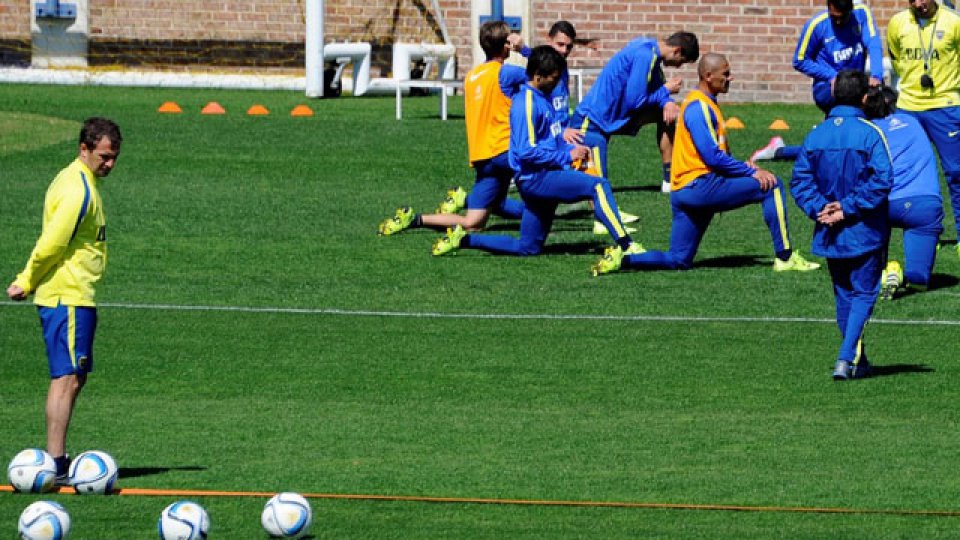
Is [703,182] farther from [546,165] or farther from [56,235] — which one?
[56,235]

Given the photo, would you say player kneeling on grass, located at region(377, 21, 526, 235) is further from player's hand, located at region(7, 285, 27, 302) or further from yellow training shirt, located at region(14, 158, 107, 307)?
player's hand, located at region(7, 285, 27, 302)

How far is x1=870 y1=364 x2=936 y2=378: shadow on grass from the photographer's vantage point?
39.7ft

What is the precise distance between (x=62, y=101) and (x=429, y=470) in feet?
64.6

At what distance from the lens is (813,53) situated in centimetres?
1862

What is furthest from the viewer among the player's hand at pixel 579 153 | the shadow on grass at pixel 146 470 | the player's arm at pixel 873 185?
the player's hand at pixel 579 153

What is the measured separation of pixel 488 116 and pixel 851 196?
5761 mm

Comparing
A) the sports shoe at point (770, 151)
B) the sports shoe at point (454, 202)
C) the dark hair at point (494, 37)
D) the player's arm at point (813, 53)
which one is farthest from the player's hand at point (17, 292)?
the sports shoe at point (770, 151)

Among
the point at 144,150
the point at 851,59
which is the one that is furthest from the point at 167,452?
the point at 144,150

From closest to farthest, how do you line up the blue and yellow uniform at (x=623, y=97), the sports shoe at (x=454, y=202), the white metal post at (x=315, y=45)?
the blue and yellow uniform at (x=623, y=97), the sports shoe at (x=454, y=202), the white metal post at (x=315, y=45)

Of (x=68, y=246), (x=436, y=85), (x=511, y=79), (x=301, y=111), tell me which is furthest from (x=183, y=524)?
(x=301, y=111)

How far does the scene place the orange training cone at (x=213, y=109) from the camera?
27.1 meters

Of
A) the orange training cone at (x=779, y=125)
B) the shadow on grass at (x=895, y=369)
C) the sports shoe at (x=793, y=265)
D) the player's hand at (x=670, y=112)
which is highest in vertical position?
the player's hand at (x=670, y=112)

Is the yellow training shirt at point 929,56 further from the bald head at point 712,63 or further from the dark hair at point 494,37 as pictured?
the dark hair at point 494,37

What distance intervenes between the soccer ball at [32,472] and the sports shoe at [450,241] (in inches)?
319
